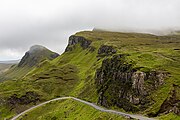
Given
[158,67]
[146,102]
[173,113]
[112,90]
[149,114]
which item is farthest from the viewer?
[112,90]

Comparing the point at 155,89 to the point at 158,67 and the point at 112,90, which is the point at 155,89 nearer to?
the point at 158,67

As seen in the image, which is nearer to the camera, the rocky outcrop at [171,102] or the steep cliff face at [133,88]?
the rocky outcrop at [171,102]

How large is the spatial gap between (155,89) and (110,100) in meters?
34.7

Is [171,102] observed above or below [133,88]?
below

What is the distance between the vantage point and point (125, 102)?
17362 cm

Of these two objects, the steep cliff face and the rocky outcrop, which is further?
the steep cliff face

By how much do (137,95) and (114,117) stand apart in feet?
75.4

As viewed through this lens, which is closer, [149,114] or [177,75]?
[149,114]

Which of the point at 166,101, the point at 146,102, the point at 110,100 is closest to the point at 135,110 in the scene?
the point at 146,102

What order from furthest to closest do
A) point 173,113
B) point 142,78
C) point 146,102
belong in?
point 142,78 < point 146,102 < point 173,113

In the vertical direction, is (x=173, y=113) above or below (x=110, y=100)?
above

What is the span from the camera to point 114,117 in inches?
Answer: 5930

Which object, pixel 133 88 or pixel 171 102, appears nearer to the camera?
pixel 171 102

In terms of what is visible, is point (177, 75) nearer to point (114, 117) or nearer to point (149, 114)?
point (149, 114)
